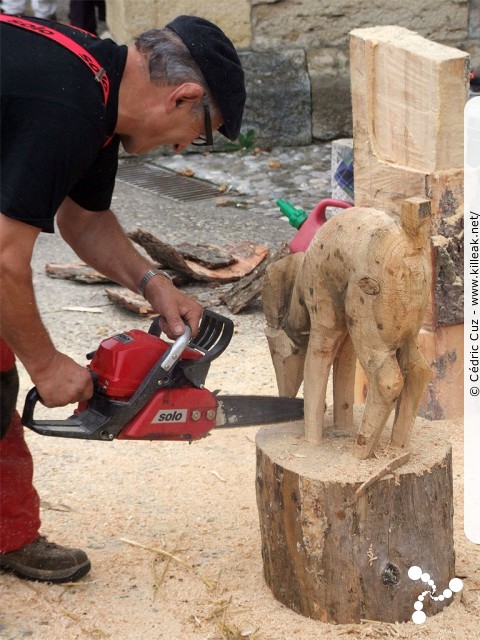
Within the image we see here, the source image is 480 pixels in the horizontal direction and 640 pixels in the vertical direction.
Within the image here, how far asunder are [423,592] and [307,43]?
574 centimetres

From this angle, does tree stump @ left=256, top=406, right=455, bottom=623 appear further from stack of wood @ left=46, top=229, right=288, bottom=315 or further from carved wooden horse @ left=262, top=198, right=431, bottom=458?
stack of wood @ left=46, top=229, right=288, bottom=315

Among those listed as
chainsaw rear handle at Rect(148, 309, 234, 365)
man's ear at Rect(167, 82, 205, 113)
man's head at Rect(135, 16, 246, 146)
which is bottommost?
chainsaw rear handle at Rect(148, 309, 234, 365)

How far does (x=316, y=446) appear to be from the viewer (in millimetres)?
2822

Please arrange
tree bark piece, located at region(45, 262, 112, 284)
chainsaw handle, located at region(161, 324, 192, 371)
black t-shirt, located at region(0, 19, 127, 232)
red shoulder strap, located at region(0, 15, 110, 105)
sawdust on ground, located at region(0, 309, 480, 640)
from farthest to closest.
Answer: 1. tree bark piece, located at region(45, 262, 112, 284)
2. sawdust on ground, located at region(0, 309, 480, 640)
3. chainsaw handle, located at region(161, 324, 192, 371)
4. red shoulder strap, located at region(0, 15, 110, 105)
5. black t-shirt, located at region(0, 19, 127, 232)

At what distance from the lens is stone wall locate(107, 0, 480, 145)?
748cm

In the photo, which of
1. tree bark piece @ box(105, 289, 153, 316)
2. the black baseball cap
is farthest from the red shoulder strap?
tree bark piece @ box(105, 289, 153, 316)

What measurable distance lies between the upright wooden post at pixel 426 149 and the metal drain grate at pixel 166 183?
10.7 ft

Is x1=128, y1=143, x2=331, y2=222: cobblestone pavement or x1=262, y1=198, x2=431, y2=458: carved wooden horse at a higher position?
x1=262, y1=198, x2=431, y2=458: carved wooden horse

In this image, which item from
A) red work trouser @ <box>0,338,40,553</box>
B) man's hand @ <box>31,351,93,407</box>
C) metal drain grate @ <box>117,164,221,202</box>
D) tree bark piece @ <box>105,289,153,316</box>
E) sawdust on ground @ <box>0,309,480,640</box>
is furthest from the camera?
metal drain grate @ <box>117,164,221,202</box>

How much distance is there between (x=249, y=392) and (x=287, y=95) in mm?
4084

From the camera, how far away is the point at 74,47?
247cm

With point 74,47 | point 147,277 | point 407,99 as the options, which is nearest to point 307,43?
point 407,99

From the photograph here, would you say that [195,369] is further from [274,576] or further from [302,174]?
[302,174]

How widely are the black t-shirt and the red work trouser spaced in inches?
34.8
